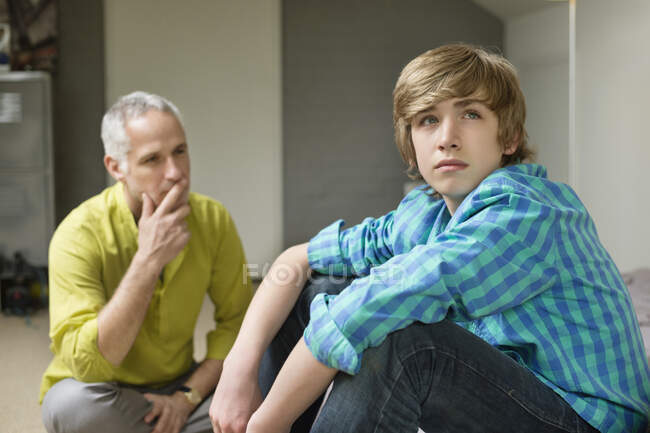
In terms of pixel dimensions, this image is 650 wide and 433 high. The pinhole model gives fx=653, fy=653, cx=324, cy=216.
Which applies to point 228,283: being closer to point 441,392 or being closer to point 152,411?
point 152,411

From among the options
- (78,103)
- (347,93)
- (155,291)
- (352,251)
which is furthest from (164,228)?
(347,93)

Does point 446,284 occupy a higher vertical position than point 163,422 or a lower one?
higher

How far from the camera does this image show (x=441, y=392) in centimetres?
98

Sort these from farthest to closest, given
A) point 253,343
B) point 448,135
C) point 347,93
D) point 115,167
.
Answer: point 347,93, point 115,167, point 253,343, point 448,135

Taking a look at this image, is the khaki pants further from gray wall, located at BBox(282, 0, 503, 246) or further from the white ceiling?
the white ceiling

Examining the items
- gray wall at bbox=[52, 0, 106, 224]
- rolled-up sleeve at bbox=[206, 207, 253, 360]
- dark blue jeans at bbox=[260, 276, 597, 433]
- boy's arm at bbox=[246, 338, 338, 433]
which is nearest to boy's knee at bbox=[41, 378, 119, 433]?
rolled-up sleeve at bbox=[206, 207, 253, 360]

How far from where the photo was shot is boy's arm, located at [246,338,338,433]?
99cm

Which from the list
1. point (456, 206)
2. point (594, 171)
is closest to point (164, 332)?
point (456, 206)

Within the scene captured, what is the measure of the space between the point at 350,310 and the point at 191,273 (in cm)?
91

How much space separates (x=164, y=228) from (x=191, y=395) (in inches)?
17.1

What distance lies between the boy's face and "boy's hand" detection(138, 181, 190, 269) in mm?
744

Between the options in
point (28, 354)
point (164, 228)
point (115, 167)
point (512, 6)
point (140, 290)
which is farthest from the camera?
point (512, 6)

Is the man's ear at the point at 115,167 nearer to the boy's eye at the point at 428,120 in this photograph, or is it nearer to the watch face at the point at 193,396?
the watch face at the point at 193,396

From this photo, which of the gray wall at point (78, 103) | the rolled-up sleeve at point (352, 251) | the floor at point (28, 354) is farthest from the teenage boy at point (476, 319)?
the gray wall at point (78, 103)
